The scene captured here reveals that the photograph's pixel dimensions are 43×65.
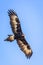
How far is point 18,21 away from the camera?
119ft

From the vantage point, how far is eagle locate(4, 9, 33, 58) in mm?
35656

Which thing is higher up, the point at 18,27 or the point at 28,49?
the point at 18,27

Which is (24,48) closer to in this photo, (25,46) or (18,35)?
(25,46)

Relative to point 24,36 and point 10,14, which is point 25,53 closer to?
point 24,36

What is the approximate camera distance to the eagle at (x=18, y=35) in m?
35.7

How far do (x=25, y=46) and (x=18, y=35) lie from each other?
178 cm

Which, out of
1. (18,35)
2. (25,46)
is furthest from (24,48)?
(18,35)

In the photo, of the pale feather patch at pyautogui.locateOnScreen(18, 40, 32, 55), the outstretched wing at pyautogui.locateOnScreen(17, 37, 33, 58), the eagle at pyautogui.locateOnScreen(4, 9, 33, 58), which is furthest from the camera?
the pale feather patch at pyautogui.locateOnScreen(18, 40, 32, 55)

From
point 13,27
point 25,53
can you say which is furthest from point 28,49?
point 13,27

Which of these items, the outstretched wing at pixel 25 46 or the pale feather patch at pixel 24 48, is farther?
the pale feather patch at pixel 24 48

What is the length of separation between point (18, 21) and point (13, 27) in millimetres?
803

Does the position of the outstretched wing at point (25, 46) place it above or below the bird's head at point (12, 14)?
below

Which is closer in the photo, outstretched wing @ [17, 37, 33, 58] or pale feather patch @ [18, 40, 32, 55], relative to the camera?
outstretched wing @ [17, 37, 33, 58]

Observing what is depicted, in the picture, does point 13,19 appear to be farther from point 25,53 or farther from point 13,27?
point 25,53
